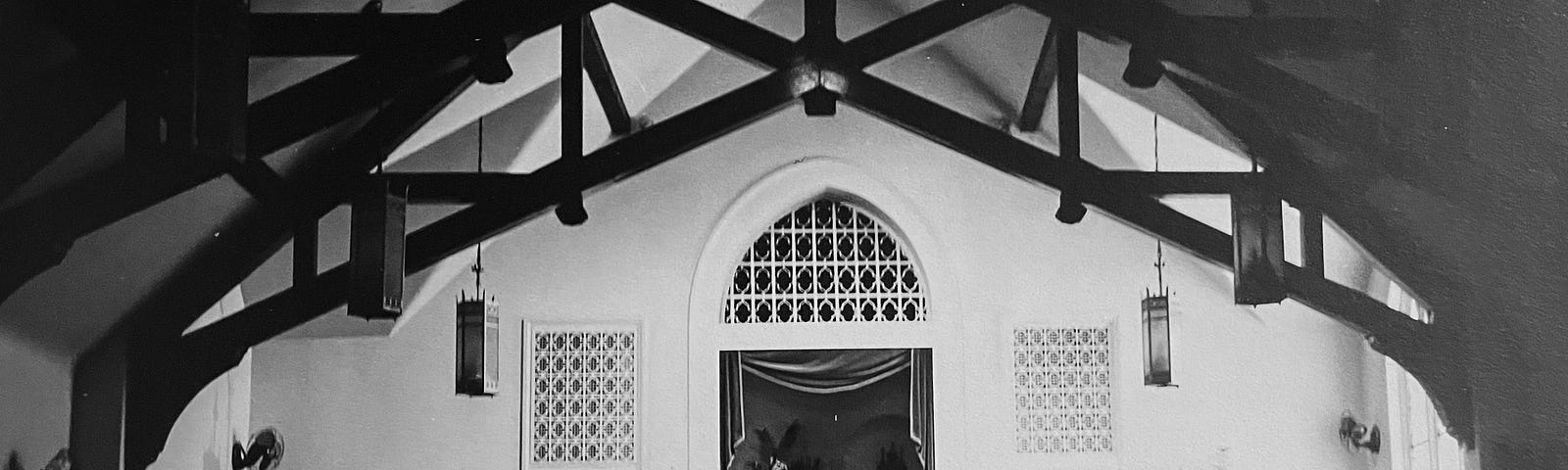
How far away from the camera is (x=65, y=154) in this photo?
3.07m

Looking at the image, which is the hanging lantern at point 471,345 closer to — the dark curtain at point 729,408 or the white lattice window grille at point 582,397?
the white lattice window grille at point 582,397

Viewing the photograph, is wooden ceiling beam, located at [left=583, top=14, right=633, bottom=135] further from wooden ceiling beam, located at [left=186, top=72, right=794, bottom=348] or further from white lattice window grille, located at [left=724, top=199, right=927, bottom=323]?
white lattice window grille, located at [left=724, top=199, right=927, bottom=323]

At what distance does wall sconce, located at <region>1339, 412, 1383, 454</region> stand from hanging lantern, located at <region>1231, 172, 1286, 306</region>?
2595 mm

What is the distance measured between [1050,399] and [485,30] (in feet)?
12.9

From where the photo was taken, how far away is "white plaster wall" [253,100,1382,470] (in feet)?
Answer: 24.1

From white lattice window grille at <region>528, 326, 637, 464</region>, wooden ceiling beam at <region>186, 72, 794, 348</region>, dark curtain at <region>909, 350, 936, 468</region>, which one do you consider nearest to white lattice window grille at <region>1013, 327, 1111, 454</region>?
dark curtain at <region>909, 350, 936, 468</region>

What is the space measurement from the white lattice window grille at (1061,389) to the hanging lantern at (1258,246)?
3.04 meters

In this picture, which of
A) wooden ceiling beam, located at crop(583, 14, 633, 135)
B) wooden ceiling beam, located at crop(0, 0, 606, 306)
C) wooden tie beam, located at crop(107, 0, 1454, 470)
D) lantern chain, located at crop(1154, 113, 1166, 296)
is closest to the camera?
wooden ceiling beam, located at crop(0, 0, 606, 306)

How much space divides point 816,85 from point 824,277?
2588 mm

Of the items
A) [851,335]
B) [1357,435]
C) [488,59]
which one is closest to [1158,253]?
[1357,435]

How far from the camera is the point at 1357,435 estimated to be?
6.99 meters

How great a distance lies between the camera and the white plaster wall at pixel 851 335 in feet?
24.1

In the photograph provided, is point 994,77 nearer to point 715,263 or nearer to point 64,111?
point 715,263

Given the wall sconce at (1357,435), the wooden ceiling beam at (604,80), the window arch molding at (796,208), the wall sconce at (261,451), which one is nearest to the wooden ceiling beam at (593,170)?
the wooden ceiling beam at (604,80)
